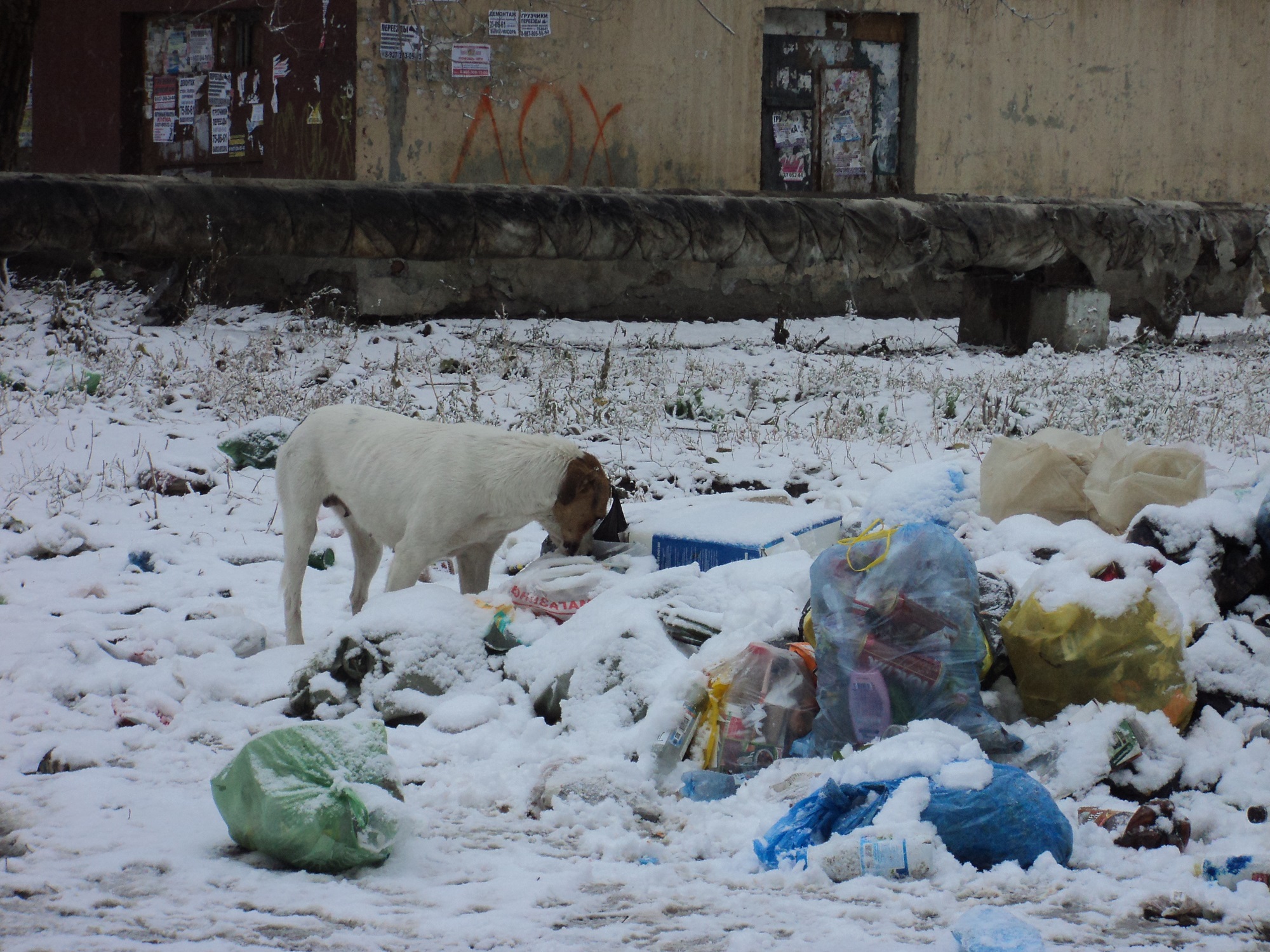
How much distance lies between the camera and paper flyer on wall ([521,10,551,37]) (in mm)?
10750

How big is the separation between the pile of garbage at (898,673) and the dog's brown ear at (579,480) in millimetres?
220

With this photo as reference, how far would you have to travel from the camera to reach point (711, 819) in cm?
280

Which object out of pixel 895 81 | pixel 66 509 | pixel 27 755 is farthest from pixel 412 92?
pixel 27 755

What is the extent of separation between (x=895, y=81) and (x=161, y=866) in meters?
11.6

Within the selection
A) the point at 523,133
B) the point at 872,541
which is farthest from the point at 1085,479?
the point at 523,133

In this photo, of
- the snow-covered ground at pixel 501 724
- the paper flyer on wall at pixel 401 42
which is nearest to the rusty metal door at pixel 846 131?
the paper flyer on wall at pixel 401 42

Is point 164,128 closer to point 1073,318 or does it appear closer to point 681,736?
point 1073,318

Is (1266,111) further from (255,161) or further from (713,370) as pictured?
(255,161)

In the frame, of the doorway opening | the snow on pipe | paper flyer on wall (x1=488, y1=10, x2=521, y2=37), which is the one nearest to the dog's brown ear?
the snow on pipe

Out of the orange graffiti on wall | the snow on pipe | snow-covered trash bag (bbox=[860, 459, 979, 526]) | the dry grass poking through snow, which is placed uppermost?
the orange graffiti on wall

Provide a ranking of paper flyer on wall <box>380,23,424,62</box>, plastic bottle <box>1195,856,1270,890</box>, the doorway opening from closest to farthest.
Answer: plastic bottle <box>1195,856,1270,890</box>
paper flyer on wall <box>380,23,424,62</box>
the doorway opening

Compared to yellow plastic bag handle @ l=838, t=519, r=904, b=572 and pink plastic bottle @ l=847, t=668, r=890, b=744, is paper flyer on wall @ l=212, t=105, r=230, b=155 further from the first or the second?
pink plastic bottle @ l=847, t=668, r=890, b=744

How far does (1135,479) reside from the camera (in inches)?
165

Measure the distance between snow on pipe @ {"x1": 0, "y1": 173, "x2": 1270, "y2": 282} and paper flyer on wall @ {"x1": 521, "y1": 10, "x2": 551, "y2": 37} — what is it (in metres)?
2.20
